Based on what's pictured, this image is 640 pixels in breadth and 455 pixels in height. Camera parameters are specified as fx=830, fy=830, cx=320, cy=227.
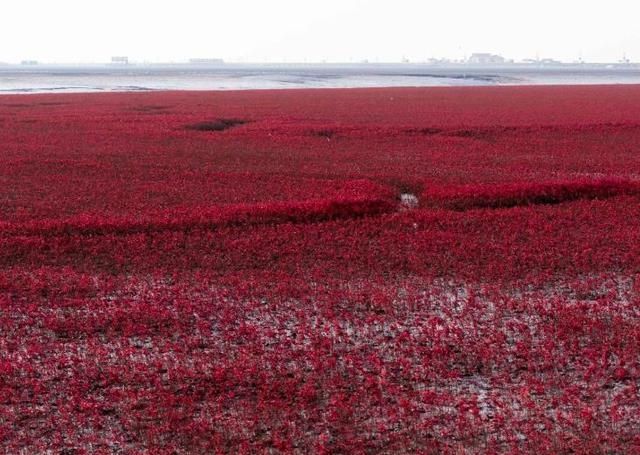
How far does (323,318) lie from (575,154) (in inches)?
691

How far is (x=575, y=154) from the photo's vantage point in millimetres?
26172

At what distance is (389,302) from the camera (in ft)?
37.8

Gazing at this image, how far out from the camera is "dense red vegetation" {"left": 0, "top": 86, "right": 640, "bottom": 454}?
26.1 feet

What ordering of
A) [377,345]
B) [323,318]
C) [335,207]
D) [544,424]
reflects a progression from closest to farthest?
[544,424]
[377,345]
[323,318]
[335,207]

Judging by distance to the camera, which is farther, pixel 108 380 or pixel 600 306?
pixel 600 306

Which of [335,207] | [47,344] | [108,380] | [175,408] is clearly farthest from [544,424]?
[335,207]

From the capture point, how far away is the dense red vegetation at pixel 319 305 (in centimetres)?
795

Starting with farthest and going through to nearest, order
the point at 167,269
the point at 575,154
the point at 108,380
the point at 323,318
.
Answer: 1. the point at 575,154
2. the point at 167,269
3. the point at 323,318
4. the point at 108,380

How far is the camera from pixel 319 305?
1146 centimetres

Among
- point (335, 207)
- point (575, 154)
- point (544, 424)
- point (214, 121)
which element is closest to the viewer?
point (544, 424)

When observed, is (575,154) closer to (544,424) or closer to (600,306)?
(600,306)

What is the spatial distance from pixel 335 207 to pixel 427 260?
396cm

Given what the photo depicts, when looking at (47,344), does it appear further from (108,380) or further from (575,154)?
(575,154)

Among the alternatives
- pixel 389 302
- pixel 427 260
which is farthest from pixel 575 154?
pixel 389 302
